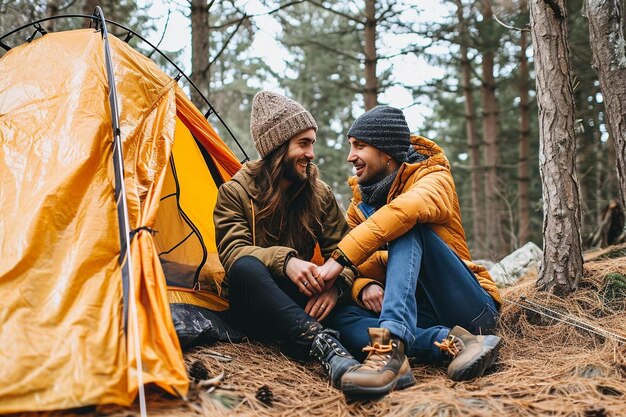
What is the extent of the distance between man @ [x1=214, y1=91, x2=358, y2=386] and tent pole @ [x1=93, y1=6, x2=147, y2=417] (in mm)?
525

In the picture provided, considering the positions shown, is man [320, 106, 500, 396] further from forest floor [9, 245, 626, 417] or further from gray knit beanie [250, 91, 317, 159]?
gray knit beanie [250, 91, 317, 159]

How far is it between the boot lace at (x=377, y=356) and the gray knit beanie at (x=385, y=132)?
1.11m

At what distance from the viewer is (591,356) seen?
2.24 m

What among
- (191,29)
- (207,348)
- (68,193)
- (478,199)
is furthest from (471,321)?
(478,199)

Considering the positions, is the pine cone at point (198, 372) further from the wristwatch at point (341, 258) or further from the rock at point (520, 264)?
the rock at point (520, 264)

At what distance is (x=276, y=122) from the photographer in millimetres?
2828

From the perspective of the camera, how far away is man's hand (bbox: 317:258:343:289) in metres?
2.40

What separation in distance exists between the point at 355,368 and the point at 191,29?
402 cm

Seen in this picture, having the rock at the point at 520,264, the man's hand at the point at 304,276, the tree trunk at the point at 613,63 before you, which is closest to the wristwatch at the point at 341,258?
the man's hand at the point at 304,276

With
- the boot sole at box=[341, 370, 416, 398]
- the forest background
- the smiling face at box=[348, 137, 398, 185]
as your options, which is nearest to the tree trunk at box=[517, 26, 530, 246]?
the forest background

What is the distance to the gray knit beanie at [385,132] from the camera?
2758 mm

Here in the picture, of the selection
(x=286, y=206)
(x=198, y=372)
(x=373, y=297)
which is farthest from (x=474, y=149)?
(x=198, y=372)

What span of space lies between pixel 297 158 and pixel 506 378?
1.49 m

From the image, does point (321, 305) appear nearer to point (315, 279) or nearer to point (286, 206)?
point (315, 279)
